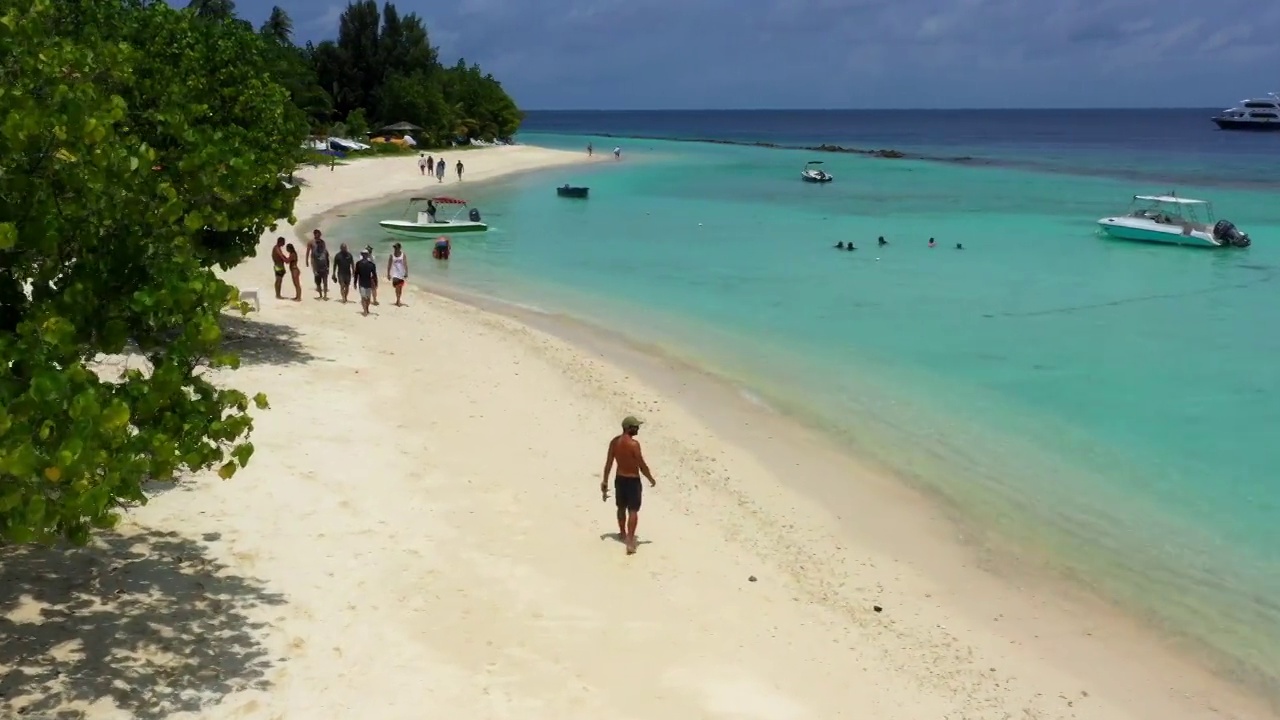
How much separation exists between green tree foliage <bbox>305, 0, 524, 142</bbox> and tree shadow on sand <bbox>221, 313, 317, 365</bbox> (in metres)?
77.5

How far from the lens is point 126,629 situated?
7984mm

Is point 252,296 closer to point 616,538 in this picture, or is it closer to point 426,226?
point 616,538

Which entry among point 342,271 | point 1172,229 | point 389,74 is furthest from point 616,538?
point 389,74

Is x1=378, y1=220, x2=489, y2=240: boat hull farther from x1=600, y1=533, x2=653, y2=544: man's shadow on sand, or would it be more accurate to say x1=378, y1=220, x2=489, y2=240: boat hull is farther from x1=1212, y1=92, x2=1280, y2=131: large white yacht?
x1=1212, y1=92, x2=1280, y2=131: large white yacht

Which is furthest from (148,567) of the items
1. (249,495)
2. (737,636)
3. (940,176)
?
(940,176)

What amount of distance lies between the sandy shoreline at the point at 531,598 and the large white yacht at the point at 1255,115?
168 m

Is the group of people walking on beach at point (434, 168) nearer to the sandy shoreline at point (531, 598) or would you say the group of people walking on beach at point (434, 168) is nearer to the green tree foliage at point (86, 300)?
the sandy shoreline at point (531, 598)

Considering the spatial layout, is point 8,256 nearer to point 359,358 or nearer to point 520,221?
point 359,358

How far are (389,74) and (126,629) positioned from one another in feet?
318

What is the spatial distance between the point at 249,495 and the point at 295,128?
7.50 m

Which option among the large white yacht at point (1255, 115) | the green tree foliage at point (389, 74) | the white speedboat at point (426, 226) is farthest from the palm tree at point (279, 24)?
the large white yacht at point (1255, 115)

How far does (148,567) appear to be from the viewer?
29.7ft

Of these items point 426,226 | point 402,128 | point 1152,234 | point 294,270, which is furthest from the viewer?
point 402,128

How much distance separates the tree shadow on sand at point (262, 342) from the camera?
1688 centimetres
